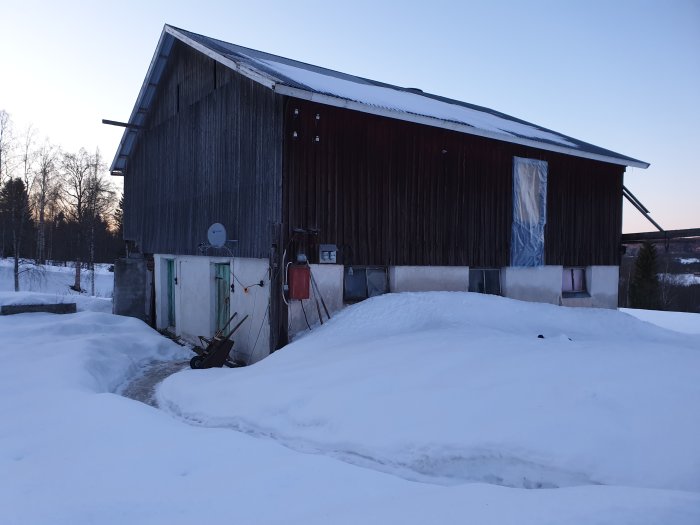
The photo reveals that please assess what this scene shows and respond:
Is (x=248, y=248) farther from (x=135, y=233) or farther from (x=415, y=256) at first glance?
(x=135, y=233)

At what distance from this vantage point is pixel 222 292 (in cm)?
1278

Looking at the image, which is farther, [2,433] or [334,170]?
[334,170]

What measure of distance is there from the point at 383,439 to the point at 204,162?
10.6 metres

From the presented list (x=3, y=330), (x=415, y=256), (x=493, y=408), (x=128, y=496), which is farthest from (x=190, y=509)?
(x=3, y=330)

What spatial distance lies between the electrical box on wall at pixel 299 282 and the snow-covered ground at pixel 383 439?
1711 mm

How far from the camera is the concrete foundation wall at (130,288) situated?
1703 centimetres

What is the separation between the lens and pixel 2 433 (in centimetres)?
595

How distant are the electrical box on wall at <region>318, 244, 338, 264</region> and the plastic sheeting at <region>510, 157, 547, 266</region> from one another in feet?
19.4

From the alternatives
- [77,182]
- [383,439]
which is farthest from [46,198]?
[383,439]

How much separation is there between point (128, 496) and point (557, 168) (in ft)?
47.4

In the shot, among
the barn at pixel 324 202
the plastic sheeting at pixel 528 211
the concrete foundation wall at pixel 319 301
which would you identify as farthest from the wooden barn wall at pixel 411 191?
the concrete foundation wall at pixel 319 301

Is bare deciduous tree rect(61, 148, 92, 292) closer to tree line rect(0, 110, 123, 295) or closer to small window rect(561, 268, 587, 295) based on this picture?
tree line rect(0, 110, 123, 295)

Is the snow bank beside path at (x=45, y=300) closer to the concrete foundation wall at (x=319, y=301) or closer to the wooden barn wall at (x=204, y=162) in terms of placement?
the wooden barn wall at (x=204, y=162)

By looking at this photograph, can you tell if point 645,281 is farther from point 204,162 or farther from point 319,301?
point 204,162
